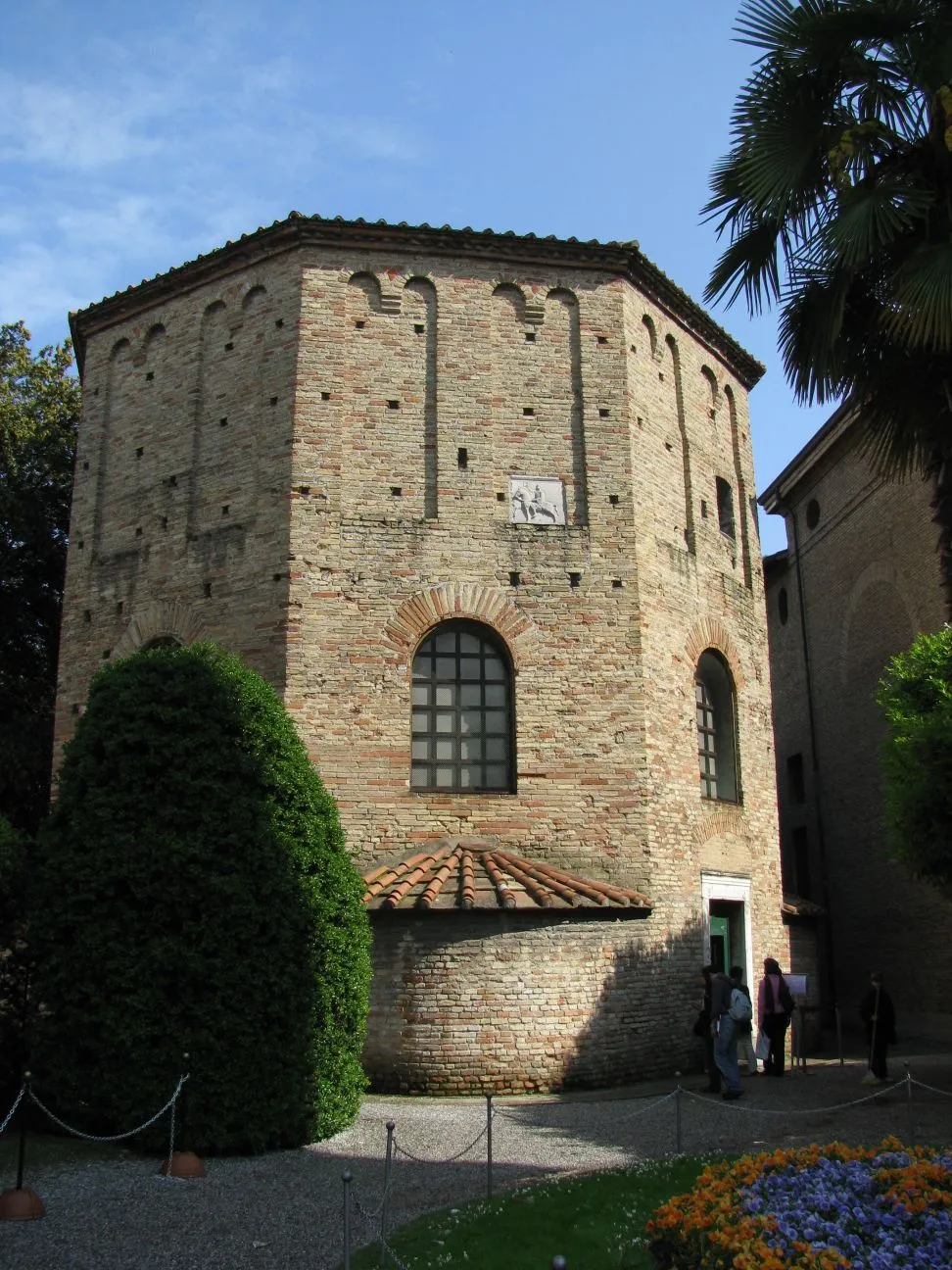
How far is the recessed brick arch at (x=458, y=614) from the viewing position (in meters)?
13.3

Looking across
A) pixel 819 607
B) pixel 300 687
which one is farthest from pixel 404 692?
pixel 819 607

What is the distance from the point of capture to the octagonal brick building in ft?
39.1

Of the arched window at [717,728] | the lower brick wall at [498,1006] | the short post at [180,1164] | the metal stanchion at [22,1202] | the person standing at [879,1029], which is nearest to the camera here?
the metal stanchion at [22,1202]

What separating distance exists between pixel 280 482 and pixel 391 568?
1797 millimetres

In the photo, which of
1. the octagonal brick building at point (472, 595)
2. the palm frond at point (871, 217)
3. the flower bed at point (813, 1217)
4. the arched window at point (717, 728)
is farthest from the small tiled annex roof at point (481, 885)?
the palm frond at point (871, 217)

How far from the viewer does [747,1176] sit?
16.9ft

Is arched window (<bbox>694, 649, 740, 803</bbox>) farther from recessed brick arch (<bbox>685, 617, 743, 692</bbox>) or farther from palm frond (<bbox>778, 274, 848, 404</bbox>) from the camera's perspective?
palm frond (<bbox>778, 274, 848, 404</bbox>)

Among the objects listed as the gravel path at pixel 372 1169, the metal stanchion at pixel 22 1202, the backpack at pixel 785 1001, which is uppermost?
the backpack at pixel 785 1001

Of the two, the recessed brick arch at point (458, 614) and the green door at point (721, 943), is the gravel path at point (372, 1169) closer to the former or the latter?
the green door at point (721, 943)

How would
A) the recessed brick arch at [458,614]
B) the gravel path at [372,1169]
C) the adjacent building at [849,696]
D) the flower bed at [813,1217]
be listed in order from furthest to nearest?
the adjacent building at [849,696] < the recessed brick arch at [458,614] < the gravel path at [372,1169] < the flower bed at [813,1217]

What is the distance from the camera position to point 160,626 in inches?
561

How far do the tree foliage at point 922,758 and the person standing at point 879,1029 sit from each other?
205cm

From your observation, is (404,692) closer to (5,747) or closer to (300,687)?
(300,687)

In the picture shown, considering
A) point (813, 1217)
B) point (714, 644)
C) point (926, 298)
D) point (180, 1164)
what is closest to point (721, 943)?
point (714, 644)
